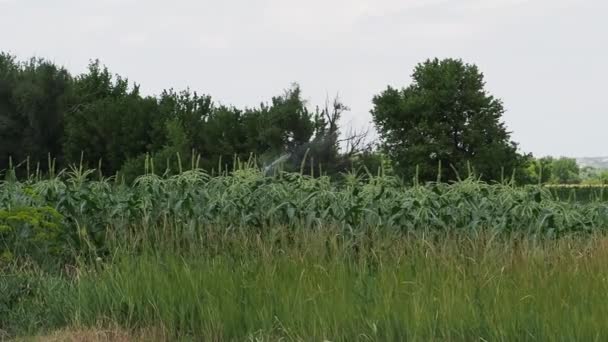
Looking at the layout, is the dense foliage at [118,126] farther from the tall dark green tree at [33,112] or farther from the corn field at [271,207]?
the corn field at [271,207]

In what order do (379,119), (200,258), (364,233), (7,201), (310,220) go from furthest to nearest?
1. (379,119)
2. (7,201)
3. (310,220)
4. (364,233)
5. (200,258)

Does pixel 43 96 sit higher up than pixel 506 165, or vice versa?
pixel 43 96

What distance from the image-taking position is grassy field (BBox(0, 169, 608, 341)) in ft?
13.4

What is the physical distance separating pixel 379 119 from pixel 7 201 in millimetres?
37578

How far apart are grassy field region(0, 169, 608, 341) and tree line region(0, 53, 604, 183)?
3034 centimetres

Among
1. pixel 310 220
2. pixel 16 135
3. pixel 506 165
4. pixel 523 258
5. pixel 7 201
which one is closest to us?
pixel 523 258

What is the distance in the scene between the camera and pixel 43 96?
42.1 meters

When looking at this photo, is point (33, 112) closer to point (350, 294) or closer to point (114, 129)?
point (114, 129)

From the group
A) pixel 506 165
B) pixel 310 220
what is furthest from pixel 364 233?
pixel 506 165

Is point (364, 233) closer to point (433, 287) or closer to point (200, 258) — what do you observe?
point (200, 258)

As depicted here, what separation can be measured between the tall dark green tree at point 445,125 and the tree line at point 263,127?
0.06m

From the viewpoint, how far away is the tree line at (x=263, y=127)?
40250mm

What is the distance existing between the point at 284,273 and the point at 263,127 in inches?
1456

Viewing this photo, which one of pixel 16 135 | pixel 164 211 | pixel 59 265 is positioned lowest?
pixel 59 265
